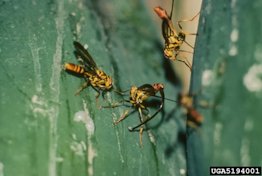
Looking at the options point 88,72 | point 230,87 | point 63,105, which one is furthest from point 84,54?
point 230,87

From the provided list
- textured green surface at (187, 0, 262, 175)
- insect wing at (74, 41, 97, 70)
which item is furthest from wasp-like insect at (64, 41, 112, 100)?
textured green surface at (187, 0, 262, 175)

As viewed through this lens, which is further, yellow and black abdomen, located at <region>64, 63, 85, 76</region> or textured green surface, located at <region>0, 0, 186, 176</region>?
yellow and black abdomen, located at <region>64, 63, 85, 76</region>

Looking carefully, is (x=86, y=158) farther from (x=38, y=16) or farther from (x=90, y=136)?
(x=38, y=16)

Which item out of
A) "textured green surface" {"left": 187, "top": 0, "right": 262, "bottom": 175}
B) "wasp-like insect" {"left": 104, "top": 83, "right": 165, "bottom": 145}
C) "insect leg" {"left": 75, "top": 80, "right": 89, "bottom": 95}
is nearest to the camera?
"textured green surface" {"left": 187, "top": 0, "right": 262, "bottom": 175}

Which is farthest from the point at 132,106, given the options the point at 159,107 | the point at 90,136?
the point at 90,136

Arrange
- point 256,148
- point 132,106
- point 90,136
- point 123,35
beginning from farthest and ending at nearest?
1. point 123,35
2. point 132,106
3. point 90,136
4. point 256,148

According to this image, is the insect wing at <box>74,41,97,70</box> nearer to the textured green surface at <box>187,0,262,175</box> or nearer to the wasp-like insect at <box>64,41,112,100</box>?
the wasp-like insect at <box>64,41,112,100</box>
